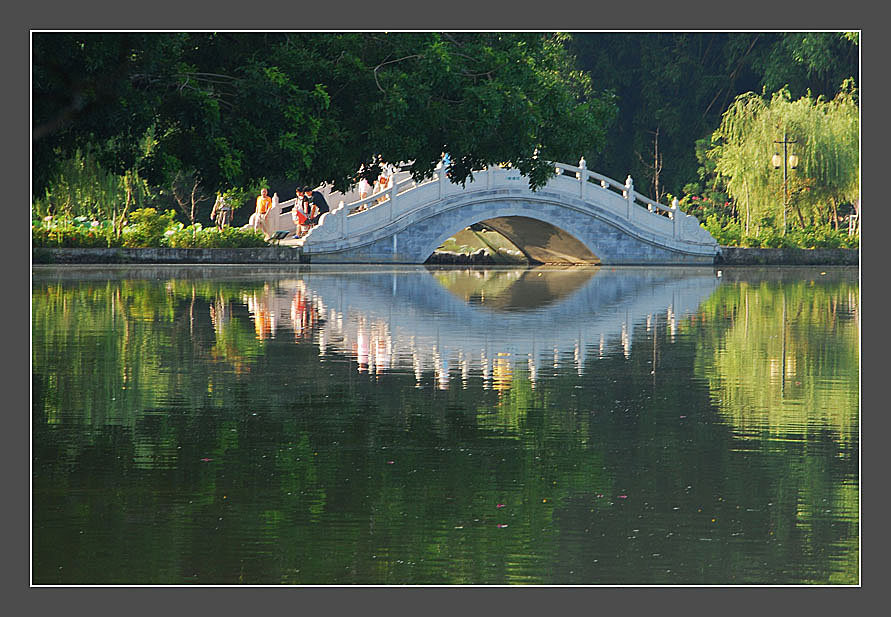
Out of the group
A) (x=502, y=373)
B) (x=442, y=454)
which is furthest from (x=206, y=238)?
(x=442, y=454)

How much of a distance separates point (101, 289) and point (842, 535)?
1877 cm

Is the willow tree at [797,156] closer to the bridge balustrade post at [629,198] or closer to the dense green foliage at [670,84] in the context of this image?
the bridge balustrade post at [629,198]

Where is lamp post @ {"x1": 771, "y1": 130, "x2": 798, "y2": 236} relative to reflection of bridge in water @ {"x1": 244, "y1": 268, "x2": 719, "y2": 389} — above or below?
above

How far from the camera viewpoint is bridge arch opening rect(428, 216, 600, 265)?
43.9 metres

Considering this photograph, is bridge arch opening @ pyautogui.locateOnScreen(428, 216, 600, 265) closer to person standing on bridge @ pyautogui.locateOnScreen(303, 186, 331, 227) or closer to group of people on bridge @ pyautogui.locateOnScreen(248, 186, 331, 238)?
person standing on bridge @ pyautogui.locateOnScreen(303, 186, 331, 227)

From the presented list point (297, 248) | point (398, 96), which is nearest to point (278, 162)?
point (398, 96)

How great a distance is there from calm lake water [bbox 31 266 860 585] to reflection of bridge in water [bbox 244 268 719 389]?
4.0 inches

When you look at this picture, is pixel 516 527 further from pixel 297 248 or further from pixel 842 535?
pixel 297 248

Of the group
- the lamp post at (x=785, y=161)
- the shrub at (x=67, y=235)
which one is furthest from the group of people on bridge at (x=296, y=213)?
the lamp post at (x=785, y=161)

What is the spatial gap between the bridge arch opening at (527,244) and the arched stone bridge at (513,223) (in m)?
0.04

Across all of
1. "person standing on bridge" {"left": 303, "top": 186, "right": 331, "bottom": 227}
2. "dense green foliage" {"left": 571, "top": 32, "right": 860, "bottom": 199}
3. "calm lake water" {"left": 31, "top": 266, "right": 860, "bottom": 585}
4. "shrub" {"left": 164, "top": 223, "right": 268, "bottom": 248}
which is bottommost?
"calm lake water" {"left": 31, "top": 266, "right": 860, "bottom": 585}

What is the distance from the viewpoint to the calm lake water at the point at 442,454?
531 centimetres

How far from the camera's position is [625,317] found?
17766 mm

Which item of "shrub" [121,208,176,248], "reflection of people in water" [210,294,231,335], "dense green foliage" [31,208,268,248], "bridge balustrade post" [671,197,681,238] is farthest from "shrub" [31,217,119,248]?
"bridge balustrade post" [671,197,681,238]
